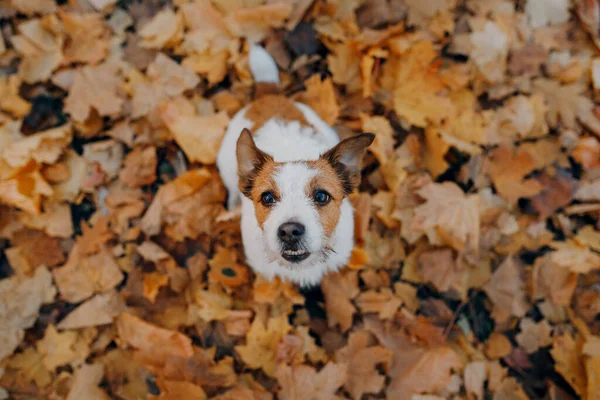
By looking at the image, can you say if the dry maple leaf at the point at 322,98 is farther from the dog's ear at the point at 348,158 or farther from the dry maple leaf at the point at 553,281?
the dry maple leaf at the point at 553,281

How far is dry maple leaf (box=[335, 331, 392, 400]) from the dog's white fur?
24.6 inches

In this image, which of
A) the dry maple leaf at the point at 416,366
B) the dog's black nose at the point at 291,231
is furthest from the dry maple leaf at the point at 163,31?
the dry maple leaf at the point at 416,366

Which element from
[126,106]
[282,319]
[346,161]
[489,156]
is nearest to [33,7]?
[126,106]

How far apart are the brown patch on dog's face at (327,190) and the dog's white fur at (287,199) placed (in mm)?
43

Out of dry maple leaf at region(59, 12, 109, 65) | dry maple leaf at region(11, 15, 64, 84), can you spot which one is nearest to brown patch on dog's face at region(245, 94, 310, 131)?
dry maple leaf at region(59, 12, 109, 65)

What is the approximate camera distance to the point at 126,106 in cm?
382

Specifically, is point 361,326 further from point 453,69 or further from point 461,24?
point 461,24

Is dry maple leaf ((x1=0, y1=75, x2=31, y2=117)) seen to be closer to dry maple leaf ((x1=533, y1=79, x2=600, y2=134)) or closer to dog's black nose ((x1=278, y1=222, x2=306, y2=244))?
dog's black nose ((x1=278, y1=222, x2=306, y2=244))

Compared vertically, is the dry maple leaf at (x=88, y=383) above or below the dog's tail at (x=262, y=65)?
below

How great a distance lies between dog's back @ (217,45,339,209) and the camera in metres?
2.98

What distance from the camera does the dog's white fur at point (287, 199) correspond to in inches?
95.2

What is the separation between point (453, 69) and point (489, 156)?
923mm

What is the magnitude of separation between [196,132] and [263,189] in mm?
1354

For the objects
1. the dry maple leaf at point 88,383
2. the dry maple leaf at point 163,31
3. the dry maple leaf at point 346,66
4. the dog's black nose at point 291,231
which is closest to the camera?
the dog's black nose at point 291,231
